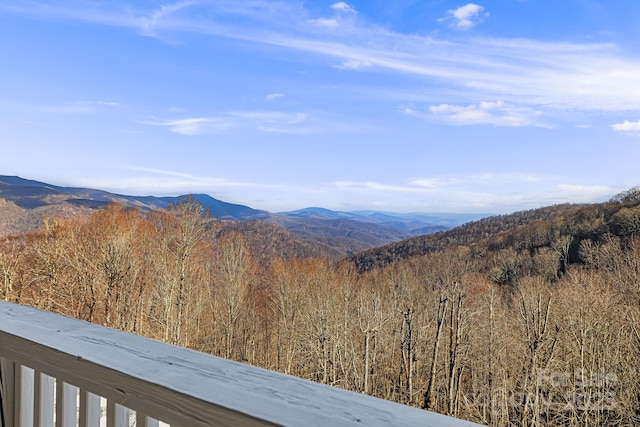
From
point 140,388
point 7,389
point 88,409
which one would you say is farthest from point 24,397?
point 140,388

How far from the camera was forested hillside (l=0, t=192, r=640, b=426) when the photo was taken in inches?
572

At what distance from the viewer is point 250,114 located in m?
31.2

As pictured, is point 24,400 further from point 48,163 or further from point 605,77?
point 605,77

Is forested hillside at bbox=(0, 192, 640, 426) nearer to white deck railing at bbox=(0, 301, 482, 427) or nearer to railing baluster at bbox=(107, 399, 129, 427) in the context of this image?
white deck railing at bbox=(0, 301, 482, 427)

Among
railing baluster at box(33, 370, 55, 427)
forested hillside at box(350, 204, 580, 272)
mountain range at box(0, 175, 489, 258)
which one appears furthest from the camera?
forested hillside at box(350, 204, 580, 272)

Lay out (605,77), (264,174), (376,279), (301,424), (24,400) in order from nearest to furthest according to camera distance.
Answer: (301,424) → (24,400) → (605,77) → (376,279) → (264,174)

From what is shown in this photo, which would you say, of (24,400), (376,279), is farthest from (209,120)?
Result: (24,400)

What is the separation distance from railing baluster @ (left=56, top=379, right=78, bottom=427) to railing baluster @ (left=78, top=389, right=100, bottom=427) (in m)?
0.05

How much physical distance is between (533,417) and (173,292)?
13.9 m

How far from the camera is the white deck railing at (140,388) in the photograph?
0.41 m

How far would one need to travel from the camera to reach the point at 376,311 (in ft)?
61.5

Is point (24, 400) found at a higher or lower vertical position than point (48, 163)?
lower

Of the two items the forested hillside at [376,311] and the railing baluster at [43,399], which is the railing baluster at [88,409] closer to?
the railing baluster at [43,399]

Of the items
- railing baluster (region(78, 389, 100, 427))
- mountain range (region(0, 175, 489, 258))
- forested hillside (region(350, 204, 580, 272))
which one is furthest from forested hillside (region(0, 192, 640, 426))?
railing baluster (region(78, 389, 100, 427))
